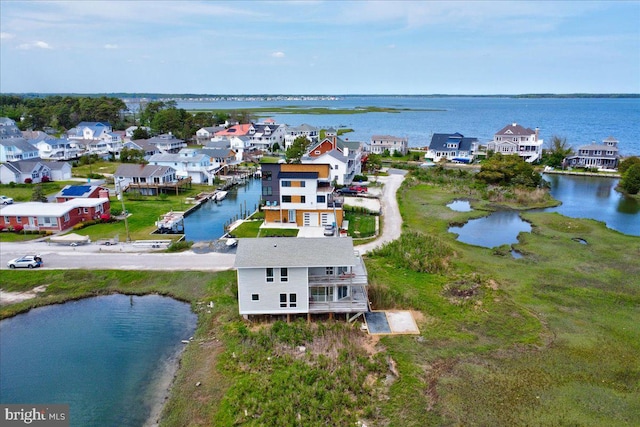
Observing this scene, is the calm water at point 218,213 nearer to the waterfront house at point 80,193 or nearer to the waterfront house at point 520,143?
the waterfront house at point 80,193

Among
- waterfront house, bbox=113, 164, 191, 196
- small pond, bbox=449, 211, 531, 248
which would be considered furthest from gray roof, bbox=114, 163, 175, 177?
small pond, bbox=449, 211, 531, 248

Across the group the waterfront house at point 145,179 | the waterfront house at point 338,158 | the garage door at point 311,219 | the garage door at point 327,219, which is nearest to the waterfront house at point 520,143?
the waterfront house at point 338,158

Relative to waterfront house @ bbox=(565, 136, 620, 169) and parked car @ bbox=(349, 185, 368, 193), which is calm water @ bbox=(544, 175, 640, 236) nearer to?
Result: waterfront house @ bbox=(565, 136, 620, 169)

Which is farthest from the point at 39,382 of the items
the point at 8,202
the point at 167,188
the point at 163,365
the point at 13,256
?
the point at 167,188

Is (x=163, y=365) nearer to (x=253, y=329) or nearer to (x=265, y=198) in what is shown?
(x=253, y=329)

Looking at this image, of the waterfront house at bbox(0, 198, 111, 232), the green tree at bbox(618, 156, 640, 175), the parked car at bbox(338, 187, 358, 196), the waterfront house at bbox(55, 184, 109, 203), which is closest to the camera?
the waterfront house at bbox(0, 198, 111, 232)
